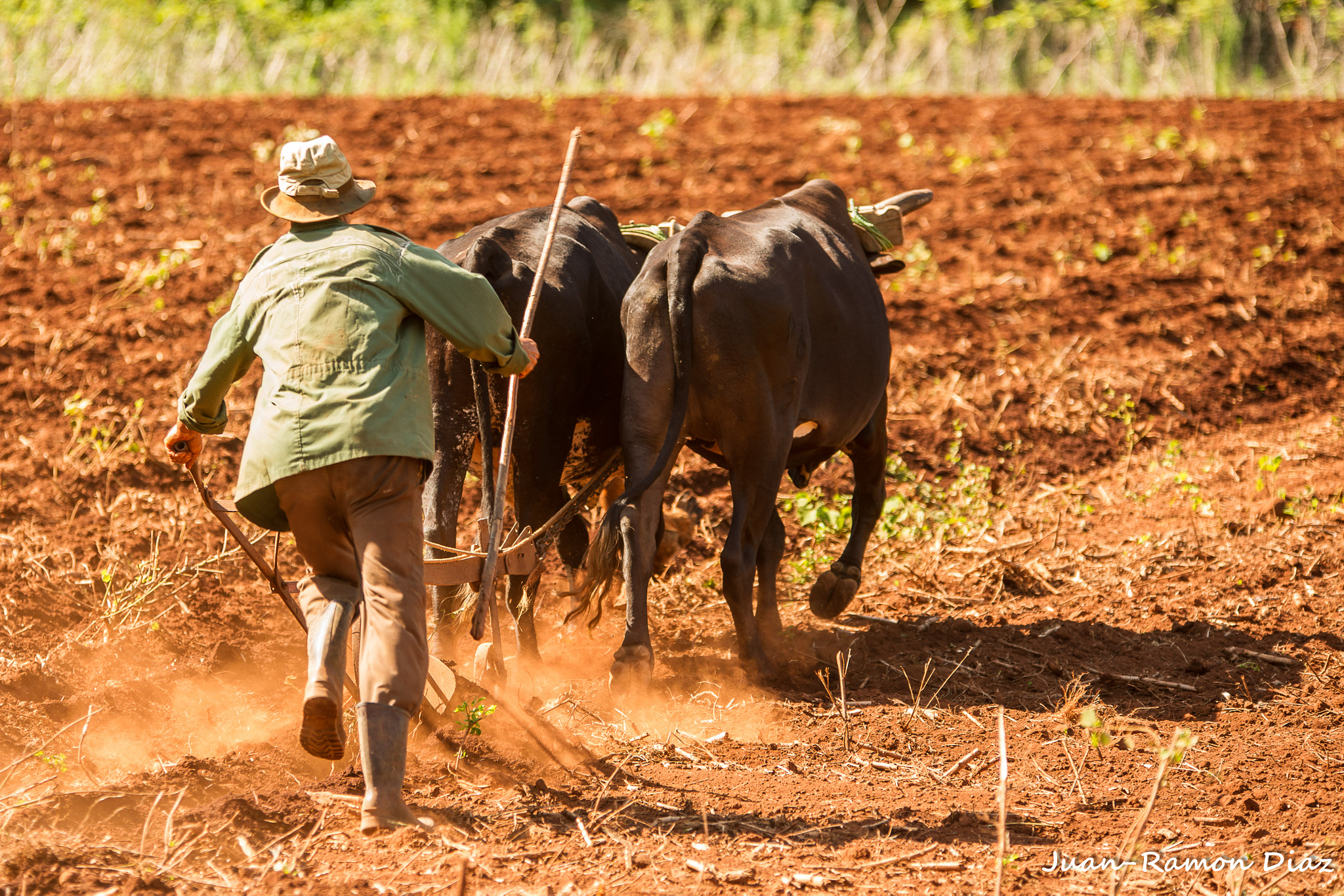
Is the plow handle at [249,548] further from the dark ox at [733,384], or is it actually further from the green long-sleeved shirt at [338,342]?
the dark ox at [733,384]

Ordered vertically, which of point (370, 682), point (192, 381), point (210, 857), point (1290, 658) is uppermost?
point (192, 381)

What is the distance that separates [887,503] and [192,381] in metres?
4.26

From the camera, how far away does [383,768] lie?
3.42 metres

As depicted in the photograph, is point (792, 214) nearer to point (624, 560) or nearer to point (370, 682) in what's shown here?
point (624, 560)

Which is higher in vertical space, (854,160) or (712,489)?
(854,160)

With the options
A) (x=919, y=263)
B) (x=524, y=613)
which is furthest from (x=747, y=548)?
(x=919, y=263)

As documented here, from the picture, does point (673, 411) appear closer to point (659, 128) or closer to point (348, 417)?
point (348, 417)

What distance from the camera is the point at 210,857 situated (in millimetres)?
3375

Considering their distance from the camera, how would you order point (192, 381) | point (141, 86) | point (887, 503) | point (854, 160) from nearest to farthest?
point (192, 381), point (887, 503), point (854, 160), point (141, 86)

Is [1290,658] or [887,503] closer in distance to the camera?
[1290,658]

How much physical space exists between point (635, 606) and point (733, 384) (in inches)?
38.6

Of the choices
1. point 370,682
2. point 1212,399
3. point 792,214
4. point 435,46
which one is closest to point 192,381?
point 370,682

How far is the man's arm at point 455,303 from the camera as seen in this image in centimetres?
368

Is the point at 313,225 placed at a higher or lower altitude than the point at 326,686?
higher
